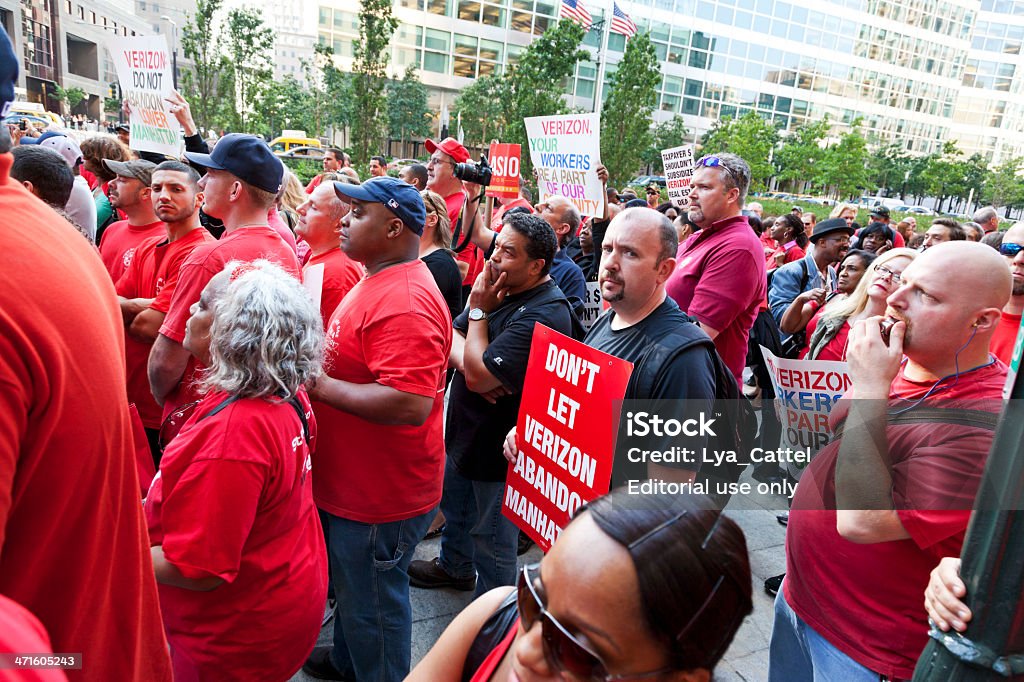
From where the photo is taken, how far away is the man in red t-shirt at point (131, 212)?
13.4ft

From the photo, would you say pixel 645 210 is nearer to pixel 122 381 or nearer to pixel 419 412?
pixel 419 412

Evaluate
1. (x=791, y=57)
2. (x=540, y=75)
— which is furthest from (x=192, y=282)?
(x=791, y=57)

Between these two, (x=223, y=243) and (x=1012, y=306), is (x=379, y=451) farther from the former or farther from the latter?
(x=1012, y=306)

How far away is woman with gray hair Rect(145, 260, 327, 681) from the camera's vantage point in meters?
1.81

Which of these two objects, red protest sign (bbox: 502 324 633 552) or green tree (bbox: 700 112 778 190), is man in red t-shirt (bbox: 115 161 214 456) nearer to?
red protest sign (bbox: 502 324 633 552)

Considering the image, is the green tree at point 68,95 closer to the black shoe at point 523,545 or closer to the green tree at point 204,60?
the green tree at point 204,60

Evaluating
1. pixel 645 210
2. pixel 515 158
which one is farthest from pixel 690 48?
pixel 645 210

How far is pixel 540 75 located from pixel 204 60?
11562 millimetres

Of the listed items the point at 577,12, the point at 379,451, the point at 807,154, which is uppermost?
the point at 577,12

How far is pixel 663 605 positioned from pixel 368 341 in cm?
184

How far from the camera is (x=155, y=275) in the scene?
3611 millimetres

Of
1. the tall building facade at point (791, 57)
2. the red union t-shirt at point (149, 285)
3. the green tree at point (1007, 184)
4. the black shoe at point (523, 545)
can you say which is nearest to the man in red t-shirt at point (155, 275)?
the red union t-shirt at point (149, 285)

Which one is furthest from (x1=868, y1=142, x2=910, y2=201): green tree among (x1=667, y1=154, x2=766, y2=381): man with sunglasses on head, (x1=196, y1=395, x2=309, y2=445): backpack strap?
(x1=196, y1=395, x2=309, y2=445): backpack strap

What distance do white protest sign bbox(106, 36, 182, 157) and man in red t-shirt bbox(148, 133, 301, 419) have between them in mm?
3534
